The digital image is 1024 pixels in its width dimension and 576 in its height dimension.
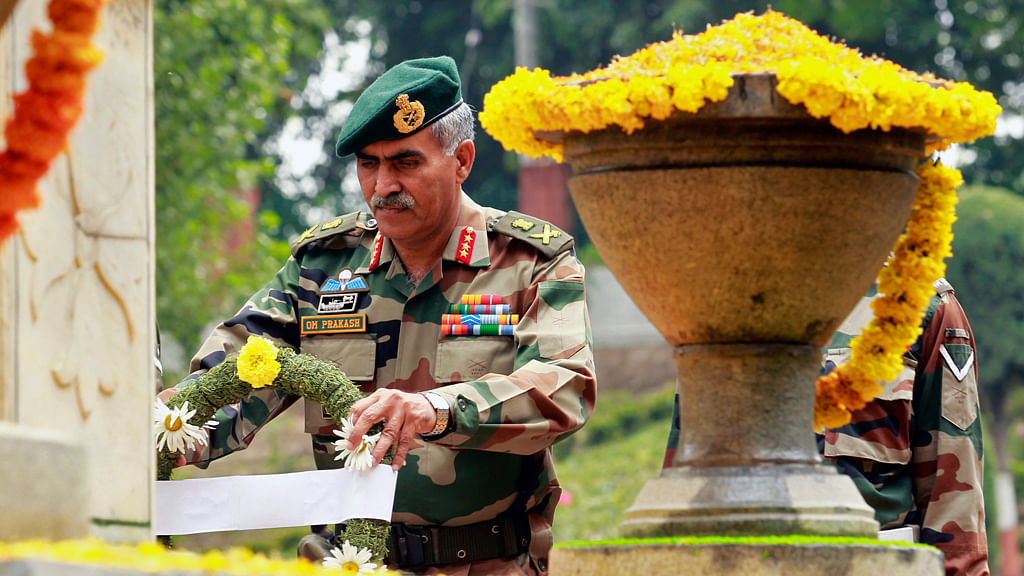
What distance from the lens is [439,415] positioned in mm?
4195

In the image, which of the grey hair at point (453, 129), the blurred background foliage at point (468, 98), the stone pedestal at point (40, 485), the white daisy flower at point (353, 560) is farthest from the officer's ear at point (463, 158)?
the blurred background foliage at point (468, 98)

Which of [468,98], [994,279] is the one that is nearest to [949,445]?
[994,279]

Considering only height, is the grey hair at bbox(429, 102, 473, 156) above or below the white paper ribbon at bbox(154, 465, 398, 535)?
above

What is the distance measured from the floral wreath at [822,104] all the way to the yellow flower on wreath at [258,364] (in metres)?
0.94

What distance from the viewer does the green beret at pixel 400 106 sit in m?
4.81

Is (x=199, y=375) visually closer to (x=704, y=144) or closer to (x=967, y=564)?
(x=704, y=144)

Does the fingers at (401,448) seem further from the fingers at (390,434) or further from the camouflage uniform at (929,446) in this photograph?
the camouflage uniform at (929,446)

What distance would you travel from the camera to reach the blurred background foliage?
46.1ft

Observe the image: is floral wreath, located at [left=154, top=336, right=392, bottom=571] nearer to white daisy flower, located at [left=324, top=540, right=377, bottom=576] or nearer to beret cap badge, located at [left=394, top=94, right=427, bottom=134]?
white daisy flower, located at [left=324, top=540, right=377, bottom=576]

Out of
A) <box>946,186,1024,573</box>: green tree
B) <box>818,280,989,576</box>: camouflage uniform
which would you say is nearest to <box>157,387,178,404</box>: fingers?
<box>818,280,989,576</box>: camouflage uniform

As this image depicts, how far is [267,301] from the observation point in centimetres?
505

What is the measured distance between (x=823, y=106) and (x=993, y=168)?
1926cm

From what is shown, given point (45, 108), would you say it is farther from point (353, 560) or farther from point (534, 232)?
point (534, 232)

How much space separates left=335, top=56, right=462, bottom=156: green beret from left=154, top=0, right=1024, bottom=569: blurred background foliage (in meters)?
4.01
